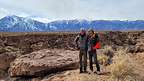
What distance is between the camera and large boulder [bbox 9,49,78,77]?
787 inches

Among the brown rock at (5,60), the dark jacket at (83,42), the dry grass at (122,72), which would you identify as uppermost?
the dark jacket at (83,42)

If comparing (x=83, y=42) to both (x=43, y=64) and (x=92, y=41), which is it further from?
(x=43, y=64)

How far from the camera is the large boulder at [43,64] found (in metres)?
20.0

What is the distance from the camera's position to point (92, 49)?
1872 centimetres

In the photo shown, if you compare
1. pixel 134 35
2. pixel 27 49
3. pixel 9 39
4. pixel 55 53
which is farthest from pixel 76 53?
pixel 134 35

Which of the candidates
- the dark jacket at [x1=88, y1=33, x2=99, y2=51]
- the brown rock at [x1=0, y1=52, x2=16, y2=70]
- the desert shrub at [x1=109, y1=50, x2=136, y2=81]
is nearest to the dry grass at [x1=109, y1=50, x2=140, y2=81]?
the desert shrub at [x1=109, y1=50, x2=136, y2=81]

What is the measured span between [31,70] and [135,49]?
7540 mm

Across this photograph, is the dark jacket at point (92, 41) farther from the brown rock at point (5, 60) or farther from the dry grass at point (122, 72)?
the brown rock at point (5, 60)

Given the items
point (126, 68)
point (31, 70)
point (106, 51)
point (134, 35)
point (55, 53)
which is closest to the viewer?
point (126, 68)

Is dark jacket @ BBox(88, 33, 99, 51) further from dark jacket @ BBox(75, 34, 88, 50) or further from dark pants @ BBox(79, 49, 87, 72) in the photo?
dark pants @ BBox(79, 49, 87, 72)

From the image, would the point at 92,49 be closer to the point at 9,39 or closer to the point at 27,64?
the point at 27,64

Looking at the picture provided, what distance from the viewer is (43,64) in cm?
2005

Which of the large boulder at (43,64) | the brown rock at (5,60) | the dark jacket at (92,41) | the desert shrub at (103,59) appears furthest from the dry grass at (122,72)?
the brown rock at (5,60)

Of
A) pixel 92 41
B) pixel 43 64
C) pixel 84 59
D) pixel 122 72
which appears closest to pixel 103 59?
pixel 84 59
